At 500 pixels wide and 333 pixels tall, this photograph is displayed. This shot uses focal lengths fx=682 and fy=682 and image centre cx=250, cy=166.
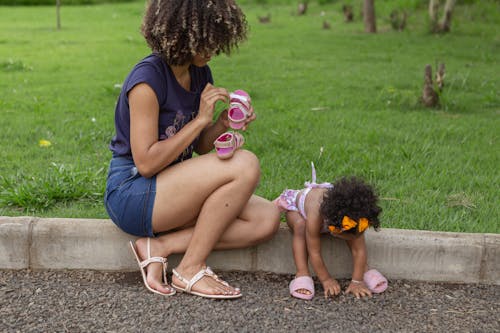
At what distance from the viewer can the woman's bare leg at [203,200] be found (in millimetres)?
2920

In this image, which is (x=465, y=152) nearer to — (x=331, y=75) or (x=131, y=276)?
(x=131, y=276)

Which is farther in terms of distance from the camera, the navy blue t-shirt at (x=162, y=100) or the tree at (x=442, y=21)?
the tree at (x=442, y=21)

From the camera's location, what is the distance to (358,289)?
2.96m

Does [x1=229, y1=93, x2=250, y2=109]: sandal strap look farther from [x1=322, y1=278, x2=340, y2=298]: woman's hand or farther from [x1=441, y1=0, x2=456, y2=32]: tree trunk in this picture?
[x1=441, y1=0, x2=456, y2=32]: tree trunk

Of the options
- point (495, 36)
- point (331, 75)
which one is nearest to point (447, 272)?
point (331, 75)

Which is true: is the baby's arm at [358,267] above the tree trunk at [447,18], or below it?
below

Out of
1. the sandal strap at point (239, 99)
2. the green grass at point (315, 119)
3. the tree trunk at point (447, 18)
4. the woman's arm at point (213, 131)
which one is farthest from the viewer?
the tree trunk at point (447, 18)

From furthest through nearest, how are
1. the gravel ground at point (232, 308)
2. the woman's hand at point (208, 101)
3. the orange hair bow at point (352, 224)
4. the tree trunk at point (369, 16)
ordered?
the tree trunk at point (369, 16) → the woman's hand at point (208, 101) → the orange hair bow at point (352, 224) → the gravel ground at point (232, 308)

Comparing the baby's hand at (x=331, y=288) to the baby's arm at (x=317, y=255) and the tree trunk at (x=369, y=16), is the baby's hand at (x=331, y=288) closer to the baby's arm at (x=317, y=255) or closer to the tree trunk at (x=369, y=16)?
the baby's arm at (x=317, y=255)

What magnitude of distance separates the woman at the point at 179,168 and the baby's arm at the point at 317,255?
19 centimetres

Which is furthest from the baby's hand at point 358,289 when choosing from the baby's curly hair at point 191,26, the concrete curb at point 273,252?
the baby's curly hair at point 191,26

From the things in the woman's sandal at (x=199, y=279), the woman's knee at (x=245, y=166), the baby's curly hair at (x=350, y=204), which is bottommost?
the woman's sandal at (x=199, y=279)

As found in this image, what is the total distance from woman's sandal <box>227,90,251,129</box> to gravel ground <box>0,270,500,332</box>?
718mm

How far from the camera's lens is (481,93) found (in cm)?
668
